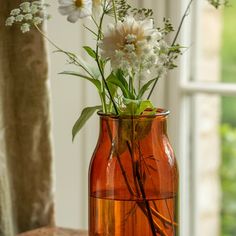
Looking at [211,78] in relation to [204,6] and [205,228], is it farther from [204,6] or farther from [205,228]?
[205,228]

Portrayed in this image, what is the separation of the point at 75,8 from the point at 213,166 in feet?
3.32

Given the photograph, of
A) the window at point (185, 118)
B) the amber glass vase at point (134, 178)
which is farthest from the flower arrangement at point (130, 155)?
the window at point (185, 118)

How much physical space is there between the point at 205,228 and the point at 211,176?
156mm

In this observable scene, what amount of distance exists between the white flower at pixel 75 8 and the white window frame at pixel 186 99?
0.77 meters

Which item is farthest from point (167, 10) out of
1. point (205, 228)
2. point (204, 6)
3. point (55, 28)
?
point (205, 228)

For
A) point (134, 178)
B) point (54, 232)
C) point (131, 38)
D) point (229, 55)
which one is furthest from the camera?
point (229, 55)

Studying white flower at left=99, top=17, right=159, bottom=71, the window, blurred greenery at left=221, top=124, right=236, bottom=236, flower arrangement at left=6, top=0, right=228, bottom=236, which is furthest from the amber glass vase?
blurred greenery at left=221, top=124, right=236, bottom=236

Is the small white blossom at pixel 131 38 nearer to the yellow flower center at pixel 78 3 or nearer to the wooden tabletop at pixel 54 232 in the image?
the yellow flower center at pixel 78 3

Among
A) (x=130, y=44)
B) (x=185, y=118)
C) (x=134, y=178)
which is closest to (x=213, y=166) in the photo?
(x=185, y=118)

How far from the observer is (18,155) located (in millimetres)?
1622

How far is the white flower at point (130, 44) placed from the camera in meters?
1.13

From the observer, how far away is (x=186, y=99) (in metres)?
1.98

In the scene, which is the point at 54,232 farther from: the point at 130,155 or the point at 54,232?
the point at 130,155

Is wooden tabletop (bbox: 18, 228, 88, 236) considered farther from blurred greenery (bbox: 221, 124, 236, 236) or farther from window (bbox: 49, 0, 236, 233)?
blurred greenery (bbox: 221, 124, 236, 236)
